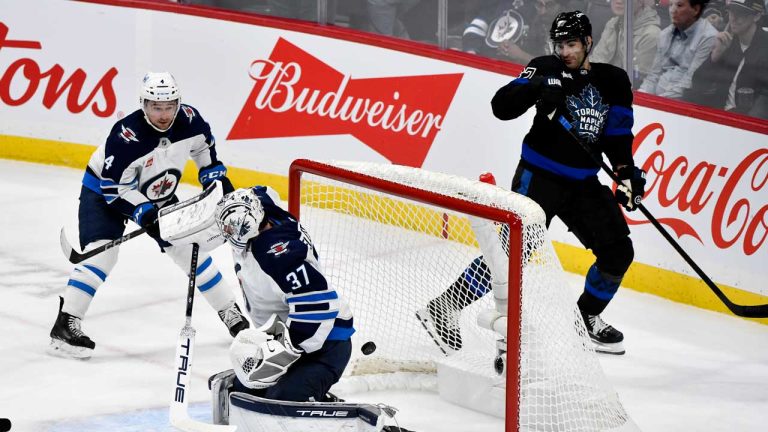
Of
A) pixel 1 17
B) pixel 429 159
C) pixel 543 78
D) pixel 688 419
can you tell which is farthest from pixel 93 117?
pixel 688 419

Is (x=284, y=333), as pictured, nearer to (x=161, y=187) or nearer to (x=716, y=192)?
(x=161, y=187)

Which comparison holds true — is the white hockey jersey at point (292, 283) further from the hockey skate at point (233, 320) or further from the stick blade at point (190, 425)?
the hockey skate at point (233, 320)

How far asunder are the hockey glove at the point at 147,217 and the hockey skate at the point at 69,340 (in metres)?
0.50

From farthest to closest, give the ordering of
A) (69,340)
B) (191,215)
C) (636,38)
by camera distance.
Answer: (636,38) < (69,340) < (191,215)

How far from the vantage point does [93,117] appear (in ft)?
23.6

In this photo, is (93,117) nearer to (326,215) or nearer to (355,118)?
(355,118)

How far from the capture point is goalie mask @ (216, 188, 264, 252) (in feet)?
11.8

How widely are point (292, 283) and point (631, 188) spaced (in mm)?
1593

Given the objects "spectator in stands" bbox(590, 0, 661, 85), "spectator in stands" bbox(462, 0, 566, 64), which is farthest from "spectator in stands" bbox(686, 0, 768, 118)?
"spectator in stands" bbox(462, 0, 566, 64)

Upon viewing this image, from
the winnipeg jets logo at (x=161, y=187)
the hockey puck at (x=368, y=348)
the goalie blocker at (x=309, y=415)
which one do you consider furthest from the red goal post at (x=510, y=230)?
the winnipeg jets logo at (x=161, y=187)

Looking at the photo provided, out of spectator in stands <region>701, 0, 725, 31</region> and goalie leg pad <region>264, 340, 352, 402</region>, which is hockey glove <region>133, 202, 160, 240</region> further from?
spectator in stands <region>701, 0, 725, 31</region>

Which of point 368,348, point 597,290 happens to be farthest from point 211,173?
point 597,290

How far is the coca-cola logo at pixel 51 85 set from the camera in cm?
716

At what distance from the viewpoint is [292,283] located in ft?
11.7
